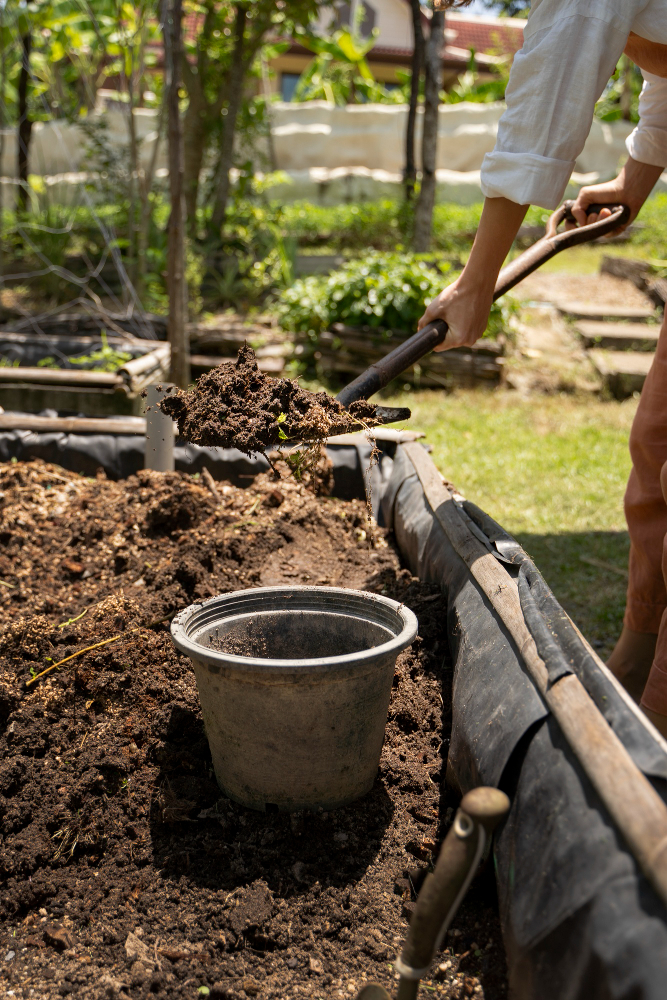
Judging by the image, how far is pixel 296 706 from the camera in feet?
5.33

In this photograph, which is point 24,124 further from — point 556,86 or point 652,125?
point 556,86

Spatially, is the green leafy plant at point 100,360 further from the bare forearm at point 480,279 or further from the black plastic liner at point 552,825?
the black plastic liner at point 552,825

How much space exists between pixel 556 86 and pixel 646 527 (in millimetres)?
1305

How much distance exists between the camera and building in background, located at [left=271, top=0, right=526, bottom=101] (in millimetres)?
19938

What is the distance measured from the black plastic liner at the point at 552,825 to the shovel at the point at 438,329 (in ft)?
2.13

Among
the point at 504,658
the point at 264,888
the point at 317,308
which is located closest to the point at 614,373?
the point at 317,308

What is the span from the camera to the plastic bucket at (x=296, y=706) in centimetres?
157

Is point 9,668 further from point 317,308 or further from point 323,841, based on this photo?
point 317,308

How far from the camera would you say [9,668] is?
7.35ft

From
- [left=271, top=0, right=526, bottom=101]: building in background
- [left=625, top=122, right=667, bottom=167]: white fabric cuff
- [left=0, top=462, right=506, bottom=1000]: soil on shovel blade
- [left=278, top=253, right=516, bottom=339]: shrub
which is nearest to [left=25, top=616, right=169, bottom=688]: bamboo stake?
[left=0, top=462, right=506, bottom=1000]: soil on shovel blade

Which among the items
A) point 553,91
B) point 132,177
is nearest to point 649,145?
point 553,91

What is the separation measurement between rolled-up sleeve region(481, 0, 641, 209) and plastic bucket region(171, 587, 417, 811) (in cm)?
108

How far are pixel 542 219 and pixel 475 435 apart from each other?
6.69 metres

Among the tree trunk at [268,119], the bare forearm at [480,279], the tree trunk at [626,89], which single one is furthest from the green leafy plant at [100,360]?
the tree trunk at [626,89]
